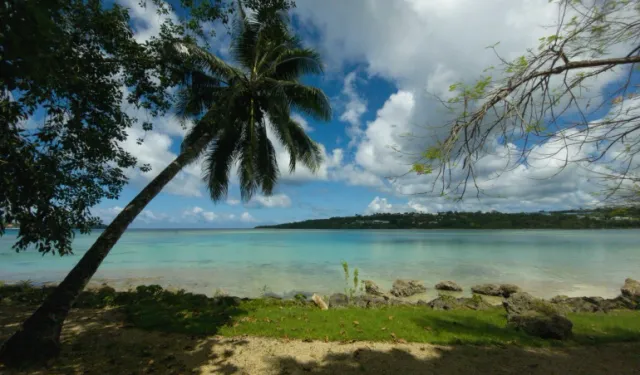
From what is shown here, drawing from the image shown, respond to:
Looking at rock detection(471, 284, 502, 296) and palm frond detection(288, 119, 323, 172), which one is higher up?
palm frond detection(288, 119, 323, 172)

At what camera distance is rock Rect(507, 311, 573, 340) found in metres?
6.16

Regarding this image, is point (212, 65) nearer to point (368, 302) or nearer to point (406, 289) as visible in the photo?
point (368, 302)

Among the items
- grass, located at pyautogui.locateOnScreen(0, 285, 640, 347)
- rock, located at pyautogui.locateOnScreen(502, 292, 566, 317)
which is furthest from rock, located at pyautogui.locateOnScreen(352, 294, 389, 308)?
rock, located at pyautogui.locateOnScreen(502, 292, 566, 317)

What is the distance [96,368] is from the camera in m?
4.63

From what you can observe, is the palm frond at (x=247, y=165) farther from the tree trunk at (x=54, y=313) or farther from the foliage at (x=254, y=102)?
the tree trunk at (x=54, y=313)

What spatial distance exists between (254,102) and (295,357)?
8.46m

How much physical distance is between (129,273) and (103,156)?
16187mm

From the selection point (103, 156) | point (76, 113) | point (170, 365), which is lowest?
point (170, 365)

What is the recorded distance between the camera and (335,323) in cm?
672

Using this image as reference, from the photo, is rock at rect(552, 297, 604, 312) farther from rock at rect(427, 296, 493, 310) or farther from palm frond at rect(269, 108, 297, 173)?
palm frond at rect(269, 108, 297, 173)

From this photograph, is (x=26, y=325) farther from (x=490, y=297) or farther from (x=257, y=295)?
(x=490, y=297)

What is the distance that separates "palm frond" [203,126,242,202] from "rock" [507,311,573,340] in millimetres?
9756

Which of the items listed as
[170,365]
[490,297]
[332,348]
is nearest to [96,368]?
[170,365]

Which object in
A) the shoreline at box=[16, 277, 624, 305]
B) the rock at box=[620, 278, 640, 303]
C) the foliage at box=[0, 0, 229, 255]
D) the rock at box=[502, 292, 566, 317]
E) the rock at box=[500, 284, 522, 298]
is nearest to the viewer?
the foliage at box=[0, 0, 229, 255]
